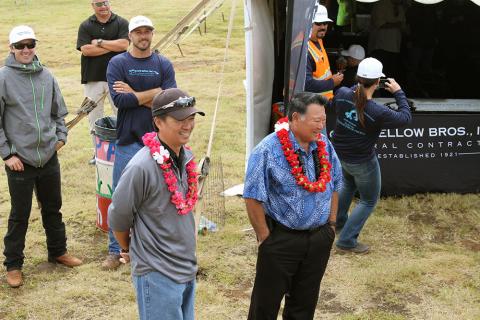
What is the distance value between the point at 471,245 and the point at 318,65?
6.79 ft

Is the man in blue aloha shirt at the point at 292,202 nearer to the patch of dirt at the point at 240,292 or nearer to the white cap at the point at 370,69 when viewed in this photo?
the patch of dirt at the point at 240,292

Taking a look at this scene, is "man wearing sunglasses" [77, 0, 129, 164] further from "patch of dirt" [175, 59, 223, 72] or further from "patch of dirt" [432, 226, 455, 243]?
"patch of dirt" [175, 59, 223, 72]

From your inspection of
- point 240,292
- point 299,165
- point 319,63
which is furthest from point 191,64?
point 299,165

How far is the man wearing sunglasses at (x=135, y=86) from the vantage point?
475cm

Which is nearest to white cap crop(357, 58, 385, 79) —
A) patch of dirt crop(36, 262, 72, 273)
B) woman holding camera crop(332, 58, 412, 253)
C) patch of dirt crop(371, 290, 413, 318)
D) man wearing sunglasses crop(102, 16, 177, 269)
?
woman holding camera crop(332, 58, 412, 253)

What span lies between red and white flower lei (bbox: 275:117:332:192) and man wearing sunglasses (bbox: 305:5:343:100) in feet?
6.98

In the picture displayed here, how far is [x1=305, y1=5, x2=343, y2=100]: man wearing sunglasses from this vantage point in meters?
5.79

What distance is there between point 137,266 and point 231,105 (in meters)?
8.55

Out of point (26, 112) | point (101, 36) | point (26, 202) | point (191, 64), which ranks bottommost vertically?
point (191, 64)

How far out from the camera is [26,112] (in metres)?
4.68

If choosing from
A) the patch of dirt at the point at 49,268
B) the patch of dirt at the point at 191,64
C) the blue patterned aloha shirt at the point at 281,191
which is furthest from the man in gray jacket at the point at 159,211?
the patch of dirt at the point at 191,64

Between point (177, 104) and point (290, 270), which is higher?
point (177, 104)

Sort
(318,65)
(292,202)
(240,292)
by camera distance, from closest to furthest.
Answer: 1. (292,202)
2. (240,292)
3. (318,65)

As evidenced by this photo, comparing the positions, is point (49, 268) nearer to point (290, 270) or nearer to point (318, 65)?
point (290, 270)
